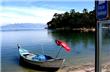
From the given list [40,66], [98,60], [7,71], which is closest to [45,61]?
[40,66]

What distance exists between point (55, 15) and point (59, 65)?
94865 mm

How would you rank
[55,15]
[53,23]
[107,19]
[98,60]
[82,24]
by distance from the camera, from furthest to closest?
[53,23]
[55,15]
[82,24]
[98,60]
[107,19]

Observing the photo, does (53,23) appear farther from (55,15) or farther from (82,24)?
(82,24)

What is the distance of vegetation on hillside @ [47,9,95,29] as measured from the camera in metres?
92.6

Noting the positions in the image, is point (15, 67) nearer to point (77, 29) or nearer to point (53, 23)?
point (77, 29)

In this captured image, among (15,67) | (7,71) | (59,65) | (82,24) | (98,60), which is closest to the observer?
(98,60)

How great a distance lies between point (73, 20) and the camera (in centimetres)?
9944

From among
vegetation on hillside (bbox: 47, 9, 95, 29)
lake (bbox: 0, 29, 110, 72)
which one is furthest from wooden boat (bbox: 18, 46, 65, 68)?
vegetation on hillside (bbox: 47, 9, 95, 29)

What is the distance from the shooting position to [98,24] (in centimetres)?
484

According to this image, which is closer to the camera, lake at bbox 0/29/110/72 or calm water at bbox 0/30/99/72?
lake at bbox 0/29/110/72

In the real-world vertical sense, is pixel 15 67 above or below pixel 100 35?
below

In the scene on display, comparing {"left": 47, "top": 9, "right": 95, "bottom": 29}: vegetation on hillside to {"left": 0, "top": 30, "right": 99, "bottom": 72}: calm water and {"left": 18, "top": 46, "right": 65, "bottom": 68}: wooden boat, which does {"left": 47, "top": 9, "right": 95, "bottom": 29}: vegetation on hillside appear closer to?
{"left": 0, "top": 30, "right": 99, "bottom": 72}: calm water

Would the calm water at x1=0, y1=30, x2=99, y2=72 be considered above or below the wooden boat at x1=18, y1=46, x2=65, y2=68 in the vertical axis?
below

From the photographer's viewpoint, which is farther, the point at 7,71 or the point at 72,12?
the point at 72,12
